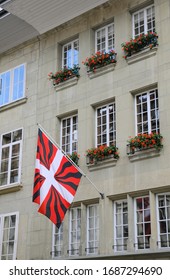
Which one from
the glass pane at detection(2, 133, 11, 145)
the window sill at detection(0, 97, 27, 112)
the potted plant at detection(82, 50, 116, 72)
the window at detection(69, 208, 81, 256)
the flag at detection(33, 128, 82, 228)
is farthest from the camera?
the glass pane at detection(2, 133, 11, 145)

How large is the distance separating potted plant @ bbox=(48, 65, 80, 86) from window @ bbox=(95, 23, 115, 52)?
1138 millimetres

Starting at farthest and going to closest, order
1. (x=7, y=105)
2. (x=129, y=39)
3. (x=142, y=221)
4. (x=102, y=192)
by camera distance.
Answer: (x=7, y=105) < (x=129, y=39) < (x=102, y=192) < (x=142, y=221)

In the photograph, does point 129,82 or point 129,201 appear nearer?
point 129,201

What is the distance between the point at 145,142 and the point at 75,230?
12.5 ft

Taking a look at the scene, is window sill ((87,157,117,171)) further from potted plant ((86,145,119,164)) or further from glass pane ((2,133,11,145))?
glass pane ((2,133,11,145))

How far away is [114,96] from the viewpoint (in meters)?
17.3

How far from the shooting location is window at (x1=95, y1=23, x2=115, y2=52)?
731 inches

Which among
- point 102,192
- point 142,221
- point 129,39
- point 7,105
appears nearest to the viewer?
point 142,221

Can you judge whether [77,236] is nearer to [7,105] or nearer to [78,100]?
[78,100]

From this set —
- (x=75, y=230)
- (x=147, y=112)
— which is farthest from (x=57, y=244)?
(x=147, y=112)

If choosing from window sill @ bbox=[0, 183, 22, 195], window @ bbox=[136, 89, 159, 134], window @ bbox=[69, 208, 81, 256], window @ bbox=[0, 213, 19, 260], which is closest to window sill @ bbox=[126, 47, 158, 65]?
window @ bbox=[136, 89, 159, 134]

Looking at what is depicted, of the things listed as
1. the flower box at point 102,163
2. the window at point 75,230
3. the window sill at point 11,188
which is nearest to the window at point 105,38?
the flower box at point 102,163

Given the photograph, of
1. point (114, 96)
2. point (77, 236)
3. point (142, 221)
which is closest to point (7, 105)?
→ point (114, 96)

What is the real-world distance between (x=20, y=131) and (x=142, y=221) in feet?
22.4
